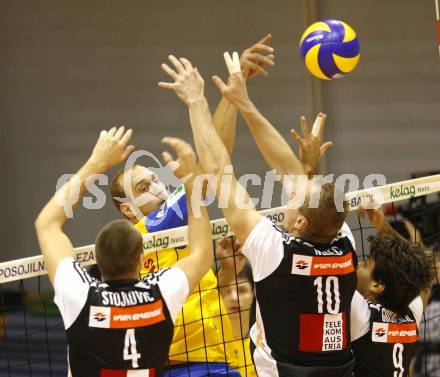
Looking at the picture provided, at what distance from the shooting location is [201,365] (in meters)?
4.91

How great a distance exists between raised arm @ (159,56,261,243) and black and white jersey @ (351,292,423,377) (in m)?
0.83

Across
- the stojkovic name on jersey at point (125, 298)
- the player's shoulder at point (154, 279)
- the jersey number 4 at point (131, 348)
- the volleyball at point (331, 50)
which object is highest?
the volleyball at point (331, 50)

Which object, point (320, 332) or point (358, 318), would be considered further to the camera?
point (358, 318)

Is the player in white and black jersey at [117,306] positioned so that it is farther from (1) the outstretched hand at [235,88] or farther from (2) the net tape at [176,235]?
(1) the outstretched hand at [235,88]

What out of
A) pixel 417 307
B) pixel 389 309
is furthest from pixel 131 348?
pixel 417 307

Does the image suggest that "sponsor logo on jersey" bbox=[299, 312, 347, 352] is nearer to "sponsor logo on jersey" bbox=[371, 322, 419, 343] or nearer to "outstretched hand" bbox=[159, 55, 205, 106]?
"sponsor logo on jersey" bbox=[371, 322, 419, 343]

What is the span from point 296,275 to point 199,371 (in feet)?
4.33

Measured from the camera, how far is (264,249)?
3799 millimetres

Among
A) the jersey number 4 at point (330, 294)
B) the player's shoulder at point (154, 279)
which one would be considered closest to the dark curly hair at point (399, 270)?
the jersey number 4 at point (330, 294)

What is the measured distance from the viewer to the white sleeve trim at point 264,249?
3.80m

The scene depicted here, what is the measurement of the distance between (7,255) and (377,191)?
9.44 meters

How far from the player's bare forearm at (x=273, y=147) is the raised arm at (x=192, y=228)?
636mm

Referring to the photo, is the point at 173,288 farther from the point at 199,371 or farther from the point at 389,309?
the point at 199,371

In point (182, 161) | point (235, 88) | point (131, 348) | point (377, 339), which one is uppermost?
point (235, 88)
